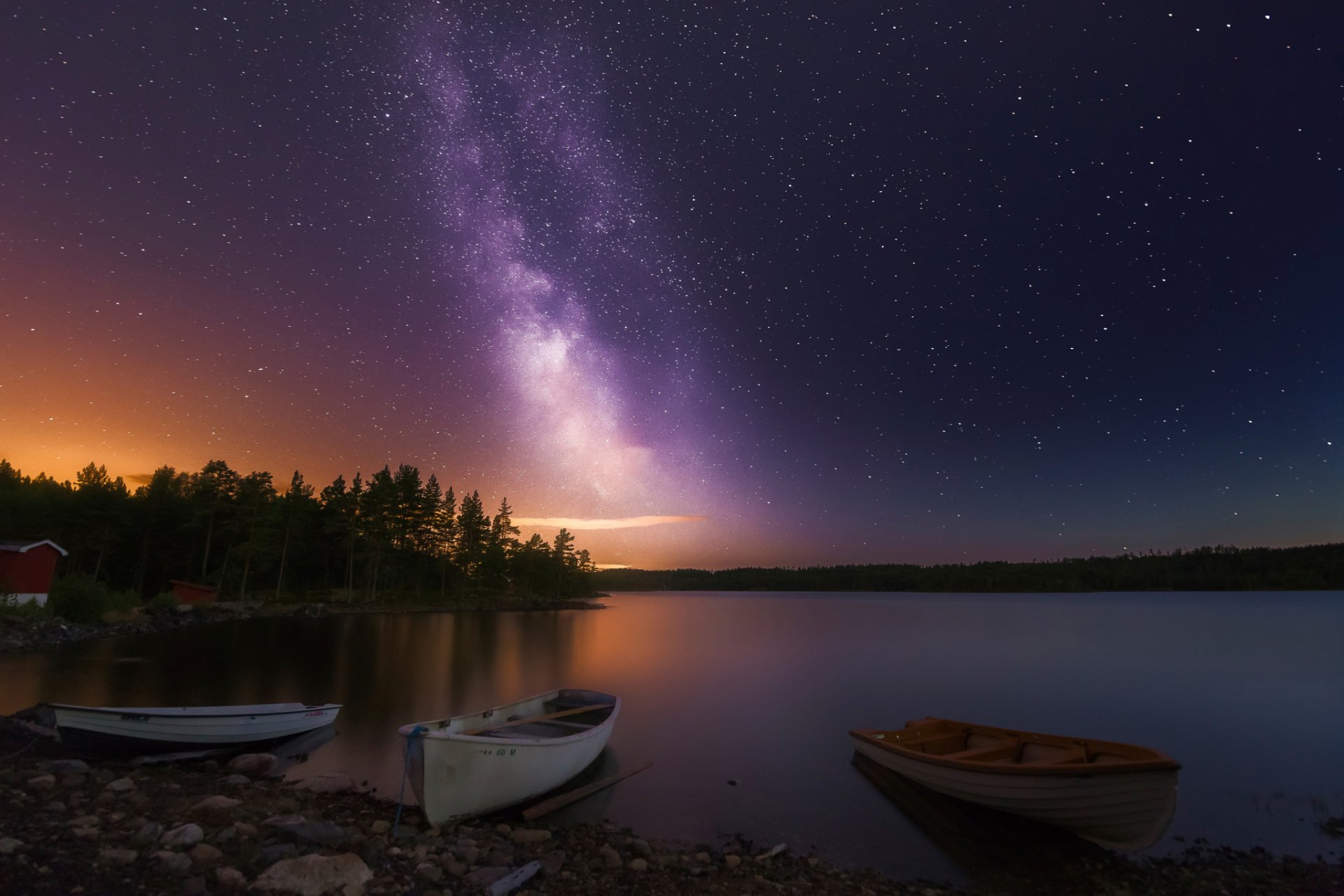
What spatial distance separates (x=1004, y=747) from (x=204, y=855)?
15.8m

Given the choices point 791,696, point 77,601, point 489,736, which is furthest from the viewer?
point 77,601

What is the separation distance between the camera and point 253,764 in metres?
14.1

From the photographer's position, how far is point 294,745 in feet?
53.9

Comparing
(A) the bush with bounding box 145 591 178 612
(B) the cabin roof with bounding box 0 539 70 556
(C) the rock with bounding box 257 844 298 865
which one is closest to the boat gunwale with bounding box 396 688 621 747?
(C) the rock with bounding box 257 844 298 865

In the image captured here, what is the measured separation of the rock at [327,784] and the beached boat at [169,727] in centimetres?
267

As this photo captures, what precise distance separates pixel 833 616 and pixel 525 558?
58041 mm

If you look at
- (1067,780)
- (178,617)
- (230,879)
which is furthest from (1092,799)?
(178,617)

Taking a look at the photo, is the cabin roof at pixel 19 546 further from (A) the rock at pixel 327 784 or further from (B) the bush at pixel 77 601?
(A) the rock at pixel 327 784

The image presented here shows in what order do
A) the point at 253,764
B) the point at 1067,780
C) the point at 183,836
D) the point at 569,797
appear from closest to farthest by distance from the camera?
the point at 183,836, the point at 1067,780, the point at 569,797, the point at 253,764

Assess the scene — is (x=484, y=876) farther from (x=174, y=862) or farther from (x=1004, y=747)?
(x=1004, y=747)

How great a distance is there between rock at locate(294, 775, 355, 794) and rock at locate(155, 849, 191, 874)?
20.0 ft

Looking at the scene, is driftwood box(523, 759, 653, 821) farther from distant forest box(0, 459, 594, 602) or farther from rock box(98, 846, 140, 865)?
distant forest box(0, 459, 594, 602)

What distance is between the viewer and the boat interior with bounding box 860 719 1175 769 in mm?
12164

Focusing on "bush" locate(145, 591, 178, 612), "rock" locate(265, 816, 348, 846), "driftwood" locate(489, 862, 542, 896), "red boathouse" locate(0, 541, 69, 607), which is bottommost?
"driftwood" locate(489, 862, 542, 896)
